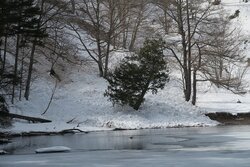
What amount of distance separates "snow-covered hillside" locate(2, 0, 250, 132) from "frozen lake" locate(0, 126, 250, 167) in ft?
22.5

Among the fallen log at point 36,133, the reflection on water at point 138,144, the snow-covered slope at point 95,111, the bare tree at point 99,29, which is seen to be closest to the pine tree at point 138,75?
the snow-covered slope at point 95,111

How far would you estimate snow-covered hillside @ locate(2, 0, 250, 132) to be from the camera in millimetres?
33312

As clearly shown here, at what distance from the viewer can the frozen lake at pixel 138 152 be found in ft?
50.4

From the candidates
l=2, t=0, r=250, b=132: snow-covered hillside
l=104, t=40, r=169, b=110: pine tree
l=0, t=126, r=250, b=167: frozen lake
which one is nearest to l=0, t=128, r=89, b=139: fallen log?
l=2, t=0, r=250, b=132: snow-covered hillside

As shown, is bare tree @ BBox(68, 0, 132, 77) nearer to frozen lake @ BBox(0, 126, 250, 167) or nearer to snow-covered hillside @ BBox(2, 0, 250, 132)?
snow-covered hillside @ BBox(2, 0, 250, 132)

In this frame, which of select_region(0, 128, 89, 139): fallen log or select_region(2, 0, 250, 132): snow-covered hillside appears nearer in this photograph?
select_region(0, 128, 89, 139): fallen log

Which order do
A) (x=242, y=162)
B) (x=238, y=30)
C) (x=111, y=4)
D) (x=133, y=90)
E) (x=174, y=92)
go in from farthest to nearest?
(x=238, y=30), (x=111, y=4), (x=174, y=92), (x=133, y=90), (x=242, y=162)

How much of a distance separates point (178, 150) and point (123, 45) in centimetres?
3316

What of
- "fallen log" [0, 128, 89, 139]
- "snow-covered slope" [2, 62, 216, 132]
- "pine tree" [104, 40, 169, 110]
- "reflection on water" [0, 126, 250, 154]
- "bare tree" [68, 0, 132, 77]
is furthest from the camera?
"bare tree" [68, 0, 132, 77]

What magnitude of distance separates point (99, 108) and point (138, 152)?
1746cm

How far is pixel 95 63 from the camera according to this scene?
156 feet

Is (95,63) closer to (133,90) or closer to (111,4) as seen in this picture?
(111,4)

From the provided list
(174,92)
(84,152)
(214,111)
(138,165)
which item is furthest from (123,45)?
(138,165)

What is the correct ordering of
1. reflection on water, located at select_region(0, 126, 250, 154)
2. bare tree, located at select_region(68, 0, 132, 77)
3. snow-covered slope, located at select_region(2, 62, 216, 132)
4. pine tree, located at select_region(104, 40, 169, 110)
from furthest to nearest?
1. bare tree, located at select_region(68, 0, 132, 77)
2. pine tree, located at select_region(104, 40, 169, 110)
3. snow-covered slope, located at select_region(2, 62, 216, 132)
4. reflection on water, located at select_region(0, 126, 250, 154)
